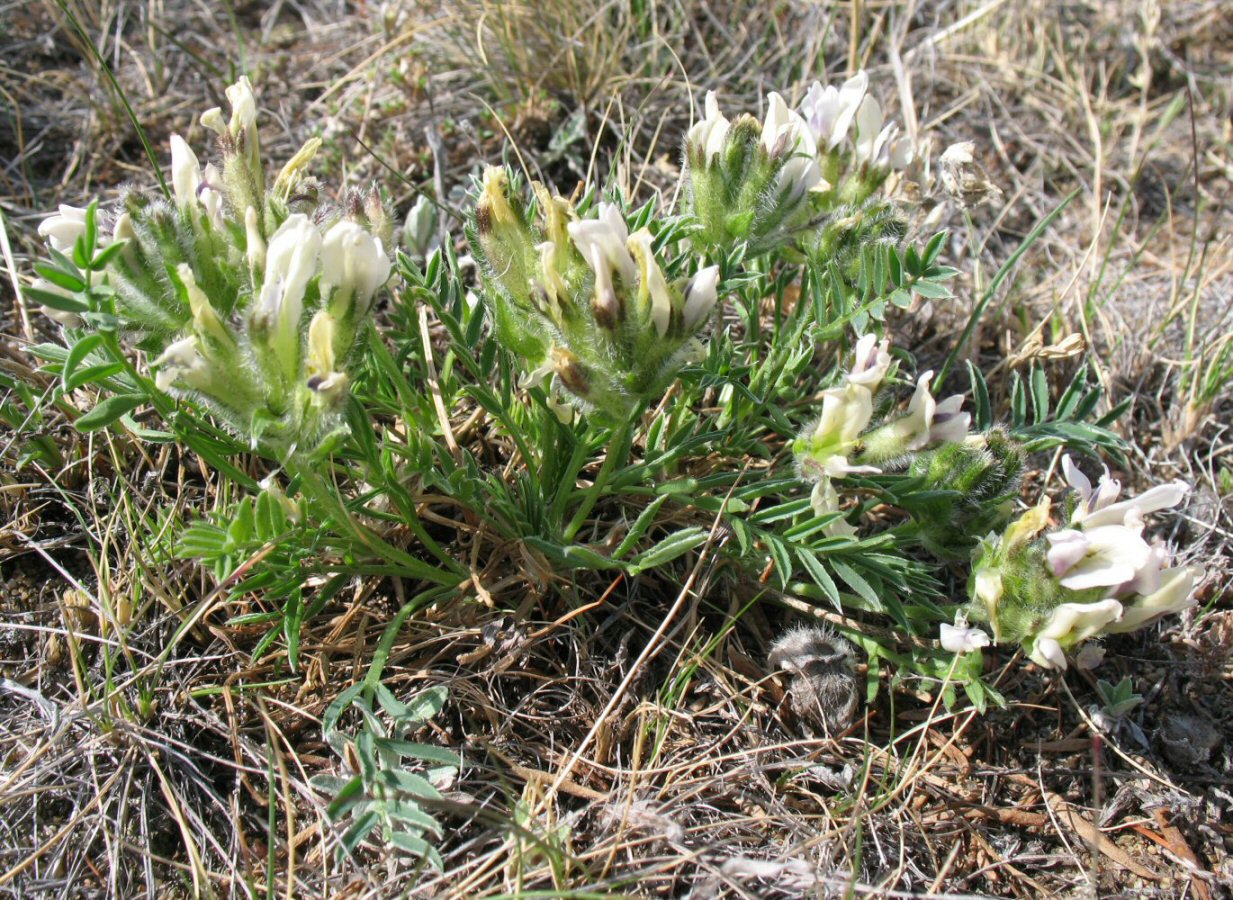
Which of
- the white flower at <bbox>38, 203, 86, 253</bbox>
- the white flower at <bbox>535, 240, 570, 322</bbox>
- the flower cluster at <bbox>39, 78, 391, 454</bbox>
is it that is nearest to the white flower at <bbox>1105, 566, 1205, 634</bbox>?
the white flower at <bbox>535, 240, 570, 322</bbox>

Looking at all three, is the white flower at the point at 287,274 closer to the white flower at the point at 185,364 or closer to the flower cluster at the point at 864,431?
the white flower at the point at 185,364

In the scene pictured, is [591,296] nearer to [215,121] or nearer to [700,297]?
[700,297]

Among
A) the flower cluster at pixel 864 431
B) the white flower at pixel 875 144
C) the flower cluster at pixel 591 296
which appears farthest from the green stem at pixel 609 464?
the white flower at pixel 875 144

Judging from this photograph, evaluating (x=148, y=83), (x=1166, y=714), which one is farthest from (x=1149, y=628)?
(x=148, y=83)

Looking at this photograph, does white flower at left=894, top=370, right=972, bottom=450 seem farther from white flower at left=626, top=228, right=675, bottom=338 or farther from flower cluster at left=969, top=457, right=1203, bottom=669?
white flower at left=626, top=228, right=675, bottom=338

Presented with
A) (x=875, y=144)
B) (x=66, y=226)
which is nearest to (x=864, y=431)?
(x=875, y=144)

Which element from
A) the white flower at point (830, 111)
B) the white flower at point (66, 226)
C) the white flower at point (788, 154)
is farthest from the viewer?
the white flower at point (830, 111)
